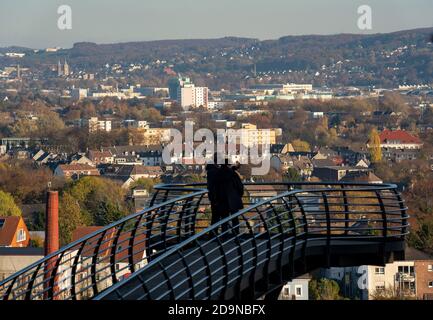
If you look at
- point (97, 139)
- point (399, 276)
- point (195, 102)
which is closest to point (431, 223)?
point (399, 276)

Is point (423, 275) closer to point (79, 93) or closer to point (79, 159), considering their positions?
point (79, 159)

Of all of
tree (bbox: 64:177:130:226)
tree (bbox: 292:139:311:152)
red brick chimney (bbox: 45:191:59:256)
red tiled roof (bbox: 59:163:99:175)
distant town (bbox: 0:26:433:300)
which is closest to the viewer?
red brick chimney (bbox: 45:191:59:256)

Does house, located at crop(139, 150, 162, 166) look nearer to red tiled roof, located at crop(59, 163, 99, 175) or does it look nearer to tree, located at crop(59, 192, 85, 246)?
red tiled roof, located at crop(59, 163, 99, 175)

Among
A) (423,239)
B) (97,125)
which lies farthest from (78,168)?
(423,239)

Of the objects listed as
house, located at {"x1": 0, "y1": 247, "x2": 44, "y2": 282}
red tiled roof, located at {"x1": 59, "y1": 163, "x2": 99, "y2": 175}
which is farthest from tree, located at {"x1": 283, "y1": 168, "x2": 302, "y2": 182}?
house, located at {"x1": 0, "y1": 247, "x2": 44, "y2": 282}

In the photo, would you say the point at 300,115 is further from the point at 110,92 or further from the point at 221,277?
the point at 221,277

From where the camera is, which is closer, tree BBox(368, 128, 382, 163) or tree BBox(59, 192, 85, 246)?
tree BBox(59, 192, 85, 246)
